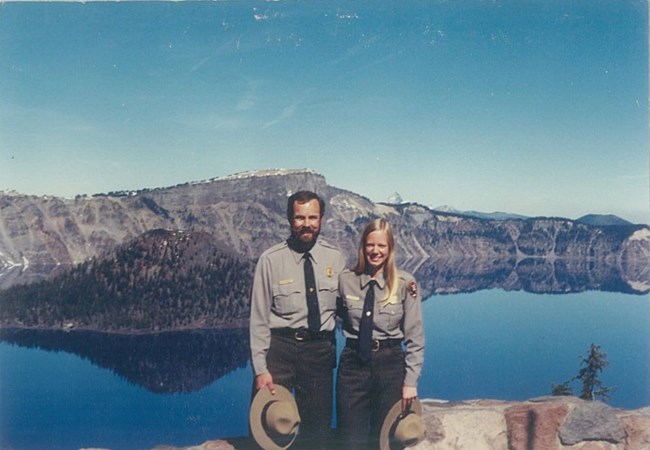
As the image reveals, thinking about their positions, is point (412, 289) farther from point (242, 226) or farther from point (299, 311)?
point (242, 226)

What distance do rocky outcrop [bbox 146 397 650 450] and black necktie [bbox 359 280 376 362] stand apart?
4.31 feet

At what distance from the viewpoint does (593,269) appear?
38.7 feet

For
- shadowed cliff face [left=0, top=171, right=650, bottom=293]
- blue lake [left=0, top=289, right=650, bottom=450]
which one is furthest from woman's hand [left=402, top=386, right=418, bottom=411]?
blue lake [left=0, top=289, right=650, bottom=450]

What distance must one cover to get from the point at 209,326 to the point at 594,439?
7406mm

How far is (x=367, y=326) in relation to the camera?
3.48m

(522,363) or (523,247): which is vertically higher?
(523,247)

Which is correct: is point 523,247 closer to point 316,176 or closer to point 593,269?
point 593,269

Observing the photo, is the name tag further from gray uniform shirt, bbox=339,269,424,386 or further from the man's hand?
the man's hand

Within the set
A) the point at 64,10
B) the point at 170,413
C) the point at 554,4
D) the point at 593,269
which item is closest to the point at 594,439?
the point at 554,4

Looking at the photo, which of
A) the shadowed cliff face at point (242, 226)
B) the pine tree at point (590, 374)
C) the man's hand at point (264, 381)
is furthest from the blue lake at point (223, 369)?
the man's hand at point (264, 381)

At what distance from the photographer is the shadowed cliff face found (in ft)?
20.7

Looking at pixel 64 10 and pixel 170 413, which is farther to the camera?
pixel 170 413

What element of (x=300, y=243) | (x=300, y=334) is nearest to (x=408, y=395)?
(x=300, y=334)

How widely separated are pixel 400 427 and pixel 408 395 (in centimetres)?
27
